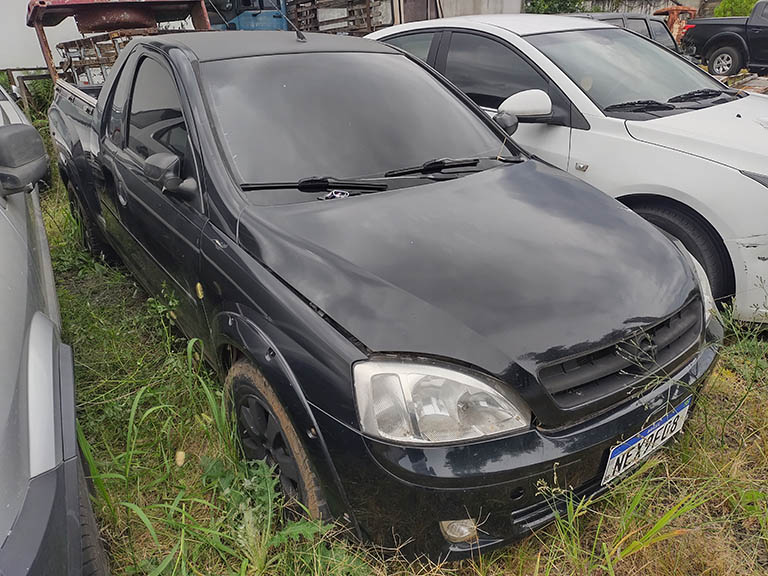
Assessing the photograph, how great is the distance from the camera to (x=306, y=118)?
2125 millimetres

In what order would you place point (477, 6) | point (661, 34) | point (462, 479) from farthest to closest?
point (477, 6), point (661, 34), point (462, 479)

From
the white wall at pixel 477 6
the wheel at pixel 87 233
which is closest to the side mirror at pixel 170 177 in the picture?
the wheel at pixel 87 233

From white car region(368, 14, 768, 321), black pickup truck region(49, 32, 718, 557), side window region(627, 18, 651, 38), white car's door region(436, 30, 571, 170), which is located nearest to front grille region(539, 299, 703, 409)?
black pickup truck region(49, 32, 718, 557)

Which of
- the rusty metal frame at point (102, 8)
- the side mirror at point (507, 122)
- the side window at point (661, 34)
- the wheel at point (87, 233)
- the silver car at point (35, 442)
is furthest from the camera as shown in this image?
the side window at point (661, 34)

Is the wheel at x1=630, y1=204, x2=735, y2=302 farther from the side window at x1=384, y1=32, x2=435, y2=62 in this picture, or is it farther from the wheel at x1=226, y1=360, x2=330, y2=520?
the wheel at x1=226, y1=360, x2=330, y2=520

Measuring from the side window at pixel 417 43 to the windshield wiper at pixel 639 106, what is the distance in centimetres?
148

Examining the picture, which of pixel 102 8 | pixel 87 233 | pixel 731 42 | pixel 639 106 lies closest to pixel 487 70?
pixel 639 106

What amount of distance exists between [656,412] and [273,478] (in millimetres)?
1181

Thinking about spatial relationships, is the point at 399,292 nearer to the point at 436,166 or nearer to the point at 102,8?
the point at 436,166

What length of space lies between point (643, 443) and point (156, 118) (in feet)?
7.73

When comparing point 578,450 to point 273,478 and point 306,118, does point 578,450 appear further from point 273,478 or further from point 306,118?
point 306,118

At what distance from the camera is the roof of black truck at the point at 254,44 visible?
7.70ft

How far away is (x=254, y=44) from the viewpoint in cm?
246

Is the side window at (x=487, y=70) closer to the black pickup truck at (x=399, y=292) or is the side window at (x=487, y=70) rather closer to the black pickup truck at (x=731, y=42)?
the black pickup truck at (x=399, y=292)
